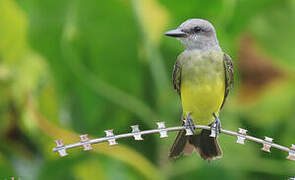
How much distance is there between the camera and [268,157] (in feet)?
9.95

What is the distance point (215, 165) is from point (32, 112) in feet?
3.17

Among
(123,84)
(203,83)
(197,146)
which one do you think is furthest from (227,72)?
(123,84)

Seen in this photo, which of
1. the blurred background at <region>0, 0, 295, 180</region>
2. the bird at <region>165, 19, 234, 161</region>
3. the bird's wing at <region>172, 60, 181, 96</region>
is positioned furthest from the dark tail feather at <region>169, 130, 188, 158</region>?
the blurred background at <region>0, 0, 295, 180</region>

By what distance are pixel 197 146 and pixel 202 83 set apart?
0.41 feet

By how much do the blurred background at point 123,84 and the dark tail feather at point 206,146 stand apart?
1288 mm

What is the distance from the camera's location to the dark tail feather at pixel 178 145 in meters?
0.99

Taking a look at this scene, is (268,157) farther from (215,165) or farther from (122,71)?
(122,71)

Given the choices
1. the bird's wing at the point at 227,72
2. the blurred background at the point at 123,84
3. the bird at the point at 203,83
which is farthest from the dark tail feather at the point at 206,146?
the blurred background at the point at 123,84

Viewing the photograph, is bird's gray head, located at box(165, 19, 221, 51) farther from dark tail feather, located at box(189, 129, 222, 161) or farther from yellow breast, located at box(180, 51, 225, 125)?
dark tail feather, located at box(189, 129, 222, 161)

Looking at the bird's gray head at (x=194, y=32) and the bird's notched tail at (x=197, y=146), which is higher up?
the bird's gray head at (x=194, y=32)

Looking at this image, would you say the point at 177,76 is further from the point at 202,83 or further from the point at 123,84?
the point at 123,84

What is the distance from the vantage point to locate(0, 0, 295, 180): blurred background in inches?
105

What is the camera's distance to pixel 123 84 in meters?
2.85

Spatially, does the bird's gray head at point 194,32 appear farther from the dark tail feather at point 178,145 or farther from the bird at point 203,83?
the dark tail feather at point 178,145
